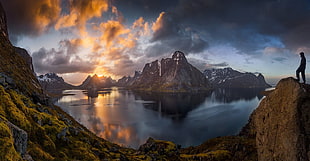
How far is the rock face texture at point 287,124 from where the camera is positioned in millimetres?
17016

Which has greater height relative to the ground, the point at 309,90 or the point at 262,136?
the point at 309,90

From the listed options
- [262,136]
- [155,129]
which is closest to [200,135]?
[155,129]

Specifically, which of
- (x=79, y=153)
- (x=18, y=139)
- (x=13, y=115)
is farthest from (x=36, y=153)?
(x=79, y=153)

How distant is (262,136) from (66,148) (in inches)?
1052

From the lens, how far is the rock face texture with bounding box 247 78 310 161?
670 inches

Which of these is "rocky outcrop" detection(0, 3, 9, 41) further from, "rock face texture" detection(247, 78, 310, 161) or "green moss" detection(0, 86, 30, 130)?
"rock face texture" detection(247, 78, 310, 161)

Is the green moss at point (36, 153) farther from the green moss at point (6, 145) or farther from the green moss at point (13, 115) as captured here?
the green moss at point (6, 145)

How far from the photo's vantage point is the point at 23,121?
16.9m

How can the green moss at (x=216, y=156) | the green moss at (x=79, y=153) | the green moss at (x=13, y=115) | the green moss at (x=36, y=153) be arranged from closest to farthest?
the green moss at (x=36, y=153) < the green moss at (x=13, y=115) < the green moss at (x=79, y=153) < the green moss at (x=216, y=156)

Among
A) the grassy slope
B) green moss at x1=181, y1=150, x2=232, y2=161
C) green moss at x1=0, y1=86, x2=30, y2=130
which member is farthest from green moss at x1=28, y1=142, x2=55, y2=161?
green moss at x1=181, y1=150, x2=232, y2=161

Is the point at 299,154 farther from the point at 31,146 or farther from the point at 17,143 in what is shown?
the point at 31,146

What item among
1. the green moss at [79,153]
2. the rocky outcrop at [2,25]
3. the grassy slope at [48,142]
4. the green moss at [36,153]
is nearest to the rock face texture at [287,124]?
the grassy slope at [48,142]

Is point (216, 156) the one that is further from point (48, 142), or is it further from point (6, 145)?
point (6, 145)

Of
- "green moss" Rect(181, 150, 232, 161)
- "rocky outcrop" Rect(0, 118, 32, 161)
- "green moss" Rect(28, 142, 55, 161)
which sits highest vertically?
"rocky outcrop" Rect(0, 118, 32, 161)
